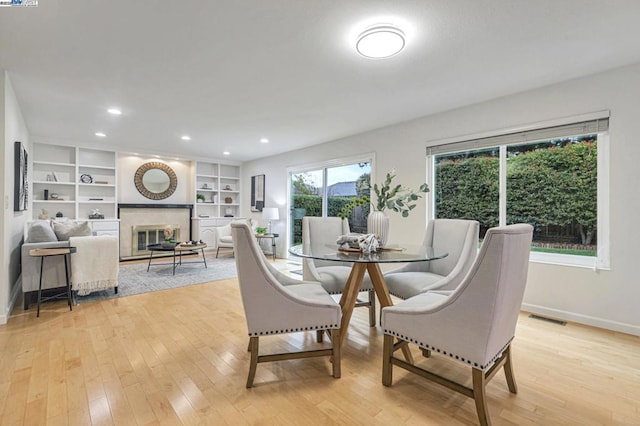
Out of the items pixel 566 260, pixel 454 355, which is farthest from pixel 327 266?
pixel 566 260

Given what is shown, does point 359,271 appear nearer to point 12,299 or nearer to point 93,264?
point 93,264

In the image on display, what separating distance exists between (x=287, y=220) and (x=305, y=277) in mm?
3937

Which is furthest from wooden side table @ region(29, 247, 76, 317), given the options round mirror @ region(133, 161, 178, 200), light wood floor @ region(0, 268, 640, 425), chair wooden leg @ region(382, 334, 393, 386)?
round mirror @ region(133, 161, 178, 200)

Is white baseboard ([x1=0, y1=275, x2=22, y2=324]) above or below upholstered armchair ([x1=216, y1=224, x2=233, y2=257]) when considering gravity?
below

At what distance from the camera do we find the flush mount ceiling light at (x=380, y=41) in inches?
79.5

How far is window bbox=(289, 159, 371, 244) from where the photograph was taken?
5031mm

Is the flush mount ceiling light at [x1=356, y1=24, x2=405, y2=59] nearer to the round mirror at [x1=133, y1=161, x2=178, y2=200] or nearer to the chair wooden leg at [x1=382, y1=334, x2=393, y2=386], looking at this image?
the chair wooden leg at [x1=382, y1=334, x2=393, y2=386]

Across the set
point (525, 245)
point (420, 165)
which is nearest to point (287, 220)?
point (420, 165)

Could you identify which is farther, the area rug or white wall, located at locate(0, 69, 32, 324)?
the area rug

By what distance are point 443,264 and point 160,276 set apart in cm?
421

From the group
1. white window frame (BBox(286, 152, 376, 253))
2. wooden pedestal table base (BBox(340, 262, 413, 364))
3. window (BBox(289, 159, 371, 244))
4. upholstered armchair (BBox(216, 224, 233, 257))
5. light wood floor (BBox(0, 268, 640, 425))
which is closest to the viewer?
light wood floor (BBox(0, 268, 640, 425))

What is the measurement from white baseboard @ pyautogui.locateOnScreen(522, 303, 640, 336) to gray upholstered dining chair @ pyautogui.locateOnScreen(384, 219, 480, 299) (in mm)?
1314

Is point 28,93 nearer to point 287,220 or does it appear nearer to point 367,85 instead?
point 367,85

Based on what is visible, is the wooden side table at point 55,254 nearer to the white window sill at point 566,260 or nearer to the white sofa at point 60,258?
the white sofa at point 60,258
